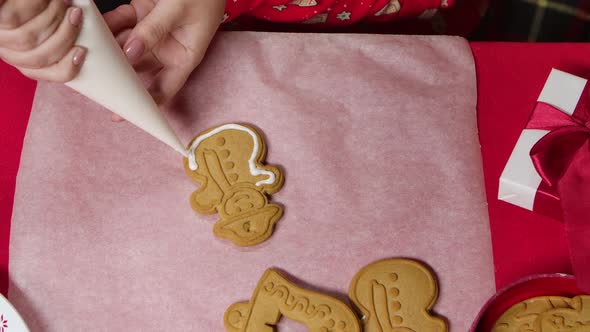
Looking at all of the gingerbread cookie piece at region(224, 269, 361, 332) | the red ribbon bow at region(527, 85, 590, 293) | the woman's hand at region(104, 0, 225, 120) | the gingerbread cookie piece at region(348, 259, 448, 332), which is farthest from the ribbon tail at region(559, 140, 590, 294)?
the woman's hand at region(104, 0, 225, 120)

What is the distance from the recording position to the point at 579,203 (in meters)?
0.75

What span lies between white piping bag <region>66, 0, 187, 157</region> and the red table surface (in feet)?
0.73

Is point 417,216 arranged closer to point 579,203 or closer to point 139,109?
point 579,203

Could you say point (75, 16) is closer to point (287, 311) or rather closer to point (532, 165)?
point (287, 311)

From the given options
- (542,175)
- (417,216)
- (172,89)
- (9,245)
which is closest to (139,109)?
(172,89)

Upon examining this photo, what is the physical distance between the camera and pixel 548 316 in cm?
68

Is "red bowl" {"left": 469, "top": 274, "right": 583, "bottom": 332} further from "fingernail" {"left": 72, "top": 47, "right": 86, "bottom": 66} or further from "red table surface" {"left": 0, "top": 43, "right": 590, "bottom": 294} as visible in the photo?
"fingernail" {"left": 72, "top": 47, "right": 86, "bottom": 66}

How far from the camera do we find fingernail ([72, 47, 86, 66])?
2.07 feet

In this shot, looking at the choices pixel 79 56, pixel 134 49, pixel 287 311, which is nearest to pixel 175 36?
pixel 134 49

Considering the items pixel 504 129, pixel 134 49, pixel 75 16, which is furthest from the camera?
pixel 504 129

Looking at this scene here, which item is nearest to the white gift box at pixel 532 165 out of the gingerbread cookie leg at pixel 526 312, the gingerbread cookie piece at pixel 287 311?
the gingerbread cookie leg at pixel 526 312

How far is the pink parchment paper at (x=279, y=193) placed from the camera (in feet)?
2.55

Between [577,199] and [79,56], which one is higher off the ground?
[79,56]

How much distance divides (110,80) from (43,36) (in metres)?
0.09
